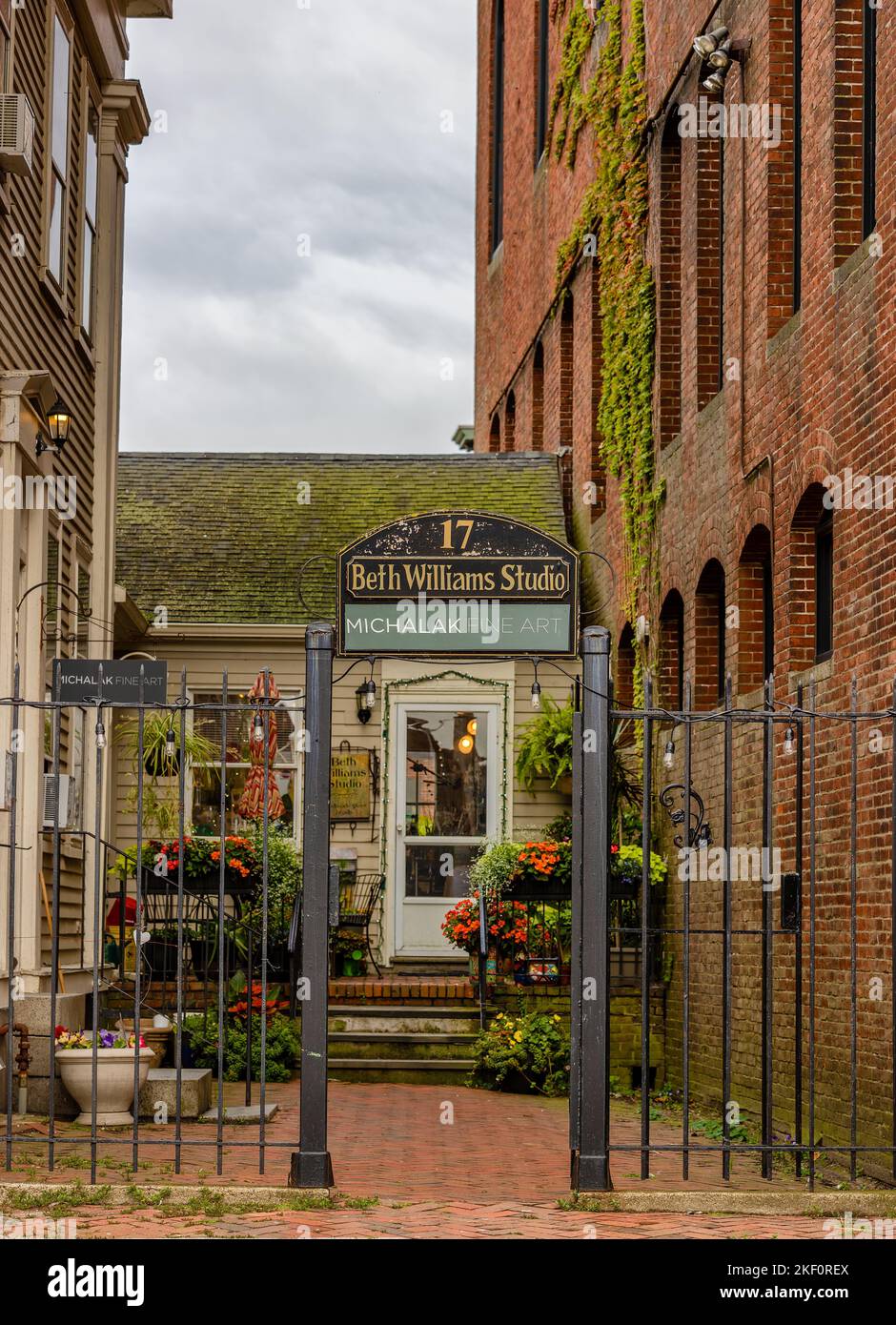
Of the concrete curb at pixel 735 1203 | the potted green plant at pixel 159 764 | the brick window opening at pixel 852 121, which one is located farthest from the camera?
the potted green plant at pixel 159 764

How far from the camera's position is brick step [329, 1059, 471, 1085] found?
13.9m

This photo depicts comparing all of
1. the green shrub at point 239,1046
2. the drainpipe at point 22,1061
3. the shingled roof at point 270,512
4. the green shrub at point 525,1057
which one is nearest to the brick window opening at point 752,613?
the green shrub at point 525,1057

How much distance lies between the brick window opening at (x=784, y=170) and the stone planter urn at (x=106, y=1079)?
20.3ft

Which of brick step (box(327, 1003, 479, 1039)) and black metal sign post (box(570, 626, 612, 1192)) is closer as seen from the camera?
black metal sign post (box(570, 626, 612, 1192))

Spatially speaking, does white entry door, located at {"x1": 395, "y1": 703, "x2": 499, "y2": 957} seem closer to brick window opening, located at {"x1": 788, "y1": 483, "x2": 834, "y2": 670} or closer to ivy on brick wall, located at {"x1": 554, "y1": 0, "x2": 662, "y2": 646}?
ivy on brick wall, located at {"x1": 554, "y1": 0, "x2": 662, "y2": 646}

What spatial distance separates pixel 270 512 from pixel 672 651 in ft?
Result: 21.8

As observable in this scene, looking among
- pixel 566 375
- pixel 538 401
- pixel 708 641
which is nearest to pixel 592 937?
pixel 708 641

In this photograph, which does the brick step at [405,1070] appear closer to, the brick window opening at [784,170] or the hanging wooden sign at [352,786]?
the hanging wooden sign at [352,786]

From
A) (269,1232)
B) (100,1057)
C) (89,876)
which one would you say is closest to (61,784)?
(100,1057)

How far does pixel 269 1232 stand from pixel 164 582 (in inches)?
490

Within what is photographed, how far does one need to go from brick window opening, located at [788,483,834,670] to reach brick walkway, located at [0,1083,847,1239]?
3.13 meters

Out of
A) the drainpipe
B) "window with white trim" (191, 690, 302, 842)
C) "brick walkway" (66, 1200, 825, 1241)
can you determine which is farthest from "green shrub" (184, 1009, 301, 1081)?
"brick walkway" (66, 1200, 825, 1241)

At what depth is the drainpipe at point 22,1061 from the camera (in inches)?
397

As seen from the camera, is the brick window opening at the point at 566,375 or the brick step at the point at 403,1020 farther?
the brick window opening at the point at 566,375
